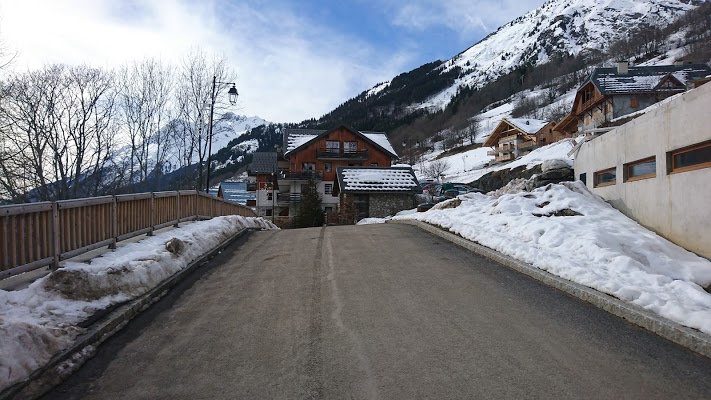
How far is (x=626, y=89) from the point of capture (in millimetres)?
51344

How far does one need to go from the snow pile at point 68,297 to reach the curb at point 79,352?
3.0 inches

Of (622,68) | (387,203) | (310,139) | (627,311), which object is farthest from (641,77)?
(627,311)

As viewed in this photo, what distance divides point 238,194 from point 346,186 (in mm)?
47068

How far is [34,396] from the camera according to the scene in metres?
3.72

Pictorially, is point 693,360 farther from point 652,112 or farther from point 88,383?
point 652,112

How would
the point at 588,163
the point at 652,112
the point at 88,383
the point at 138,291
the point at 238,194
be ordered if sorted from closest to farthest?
the point at 88,383, the point at 138,291, the point at 652,112, the point at 588,163, the point at 238,194

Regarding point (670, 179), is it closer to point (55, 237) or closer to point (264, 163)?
point (55, 237)

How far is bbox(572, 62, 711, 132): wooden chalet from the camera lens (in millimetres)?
51125

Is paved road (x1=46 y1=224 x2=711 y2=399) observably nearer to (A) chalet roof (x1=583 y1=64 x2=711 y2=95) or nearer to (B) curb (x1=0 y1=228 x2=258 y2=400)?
(B) curb (x1=0 y1=228 x2=258 y2=400)

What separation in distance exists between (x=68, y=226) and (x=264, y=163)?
6014cm

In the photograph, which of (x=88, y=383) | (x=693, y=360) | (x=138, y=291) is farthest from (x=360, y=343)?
(x=138, y=291)

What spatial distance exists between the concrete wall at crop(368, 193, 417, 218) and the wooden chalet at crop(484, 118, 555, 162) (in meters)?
38.2

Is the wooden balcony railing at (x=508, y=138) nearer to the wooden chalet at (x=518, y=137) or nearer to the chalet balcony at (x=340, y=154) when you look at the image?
the wooden chalet at (x=518, y=137)

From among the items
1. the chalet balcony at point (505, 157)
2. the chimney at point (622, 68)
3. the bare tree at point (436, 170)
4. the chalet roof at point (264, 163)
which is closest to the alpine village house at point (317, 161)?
the chalet roof at point (264, 163)
